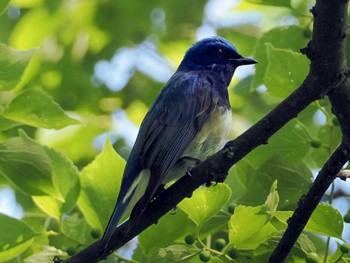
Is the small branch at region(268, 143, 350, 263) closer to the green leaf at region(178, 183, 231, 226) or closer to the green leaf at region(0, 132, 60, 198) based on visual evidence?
the green leaf at region(178, 183, 231, 226)

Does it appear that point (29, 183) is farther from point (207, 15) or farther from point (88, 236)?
point (207, 15)

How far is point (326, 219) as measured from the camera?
3.05 meters

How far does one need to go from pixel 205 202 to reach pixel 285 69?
76 centimetres

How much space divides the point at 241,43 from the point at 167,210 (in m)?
2.19

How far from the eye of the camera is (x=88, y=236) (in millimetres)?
3721

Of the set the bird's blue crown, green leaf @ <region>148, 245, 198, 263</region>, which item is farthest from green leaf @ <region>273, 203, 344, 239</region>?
the bird's blue crown

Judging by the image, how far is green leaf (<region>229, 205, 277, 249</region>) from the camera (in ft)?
10.3

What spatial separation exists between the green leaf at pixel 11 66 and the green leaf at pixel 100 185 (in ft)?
1.67

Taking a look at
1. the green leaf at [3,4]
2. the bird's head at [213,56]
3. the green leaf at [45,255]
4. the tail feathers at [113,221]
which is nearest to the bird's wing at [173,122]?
the tail feathers at [113,221]

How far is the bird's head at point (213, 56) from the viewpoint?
5.16m

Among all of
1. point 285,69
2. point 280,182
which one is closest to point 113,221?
point 280,182

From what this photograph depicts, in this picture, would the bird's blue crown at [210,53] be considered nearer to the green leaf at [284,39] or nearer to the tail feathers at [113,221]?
the green leaf at [284,39]

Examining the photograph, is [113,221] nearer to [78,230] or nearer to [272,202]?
[78,230]

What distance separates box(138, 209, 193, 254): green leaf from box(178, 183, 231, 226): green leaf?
15cm
